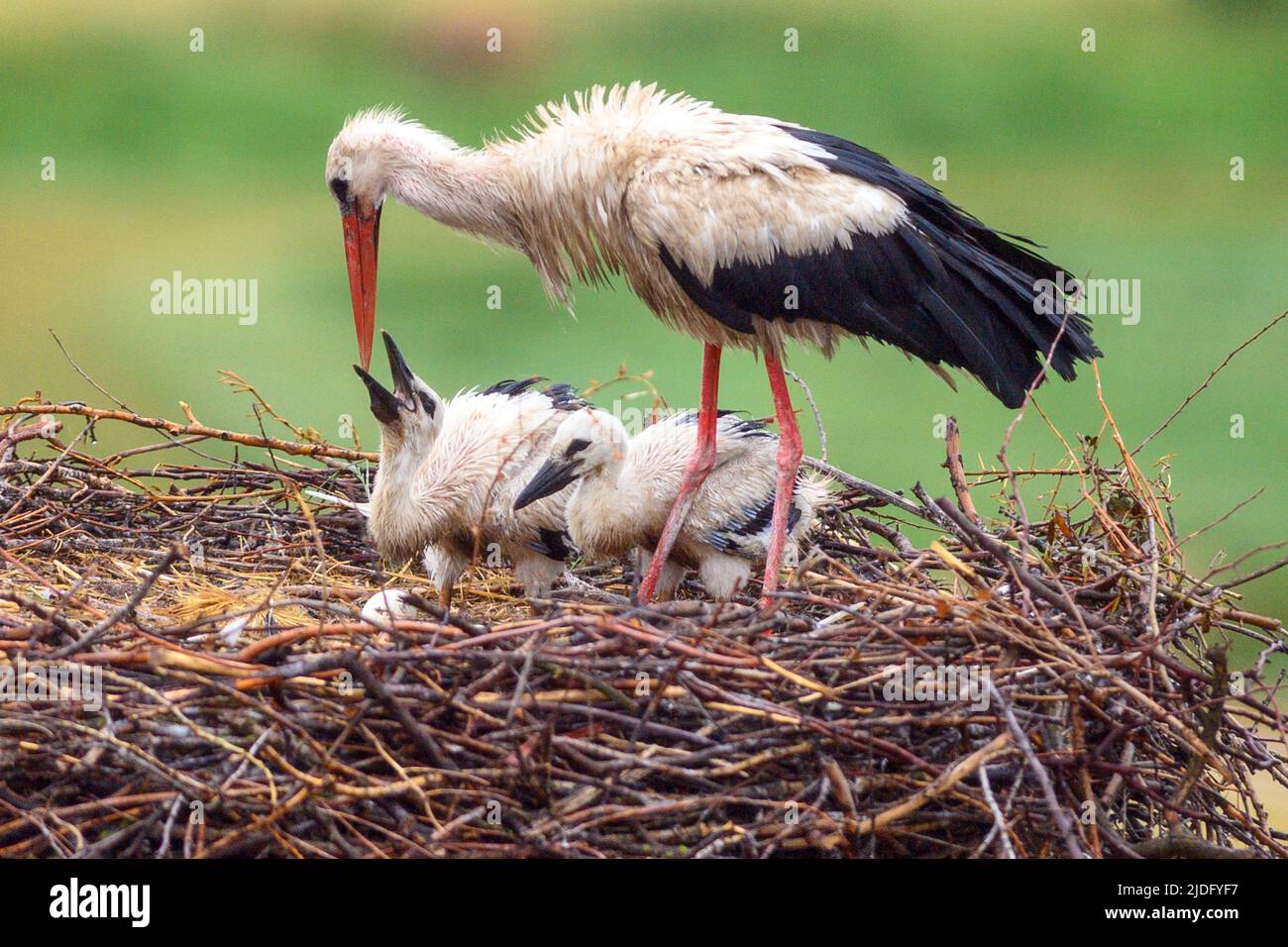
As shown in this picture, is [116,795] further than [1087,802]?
No

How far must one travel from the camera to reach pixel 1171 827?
228 cm

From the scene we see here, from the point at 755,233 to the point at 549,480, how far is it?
67 cm

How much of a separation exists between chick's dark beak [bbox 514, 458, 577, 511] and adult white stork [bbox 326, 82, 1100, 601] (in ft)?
0.82

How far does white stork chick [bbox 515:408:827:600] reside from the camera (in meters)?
3.06

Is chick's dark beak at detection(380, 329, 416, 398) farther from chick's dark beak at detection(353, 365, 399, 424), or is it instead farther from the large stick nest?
the large stick nest

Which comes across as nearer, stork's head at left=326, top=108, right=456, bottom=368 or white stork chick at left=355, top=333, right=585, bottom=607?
white stork chick at left=355, top=333, right=585, bottom=607

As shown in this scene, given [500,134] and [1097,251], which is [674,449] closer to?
[500,134]

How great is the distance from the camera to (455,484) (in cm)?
306

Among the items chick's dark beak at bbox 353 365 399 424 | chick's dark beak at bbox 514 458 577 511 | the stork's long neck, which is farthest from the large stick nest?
the stork's long neck

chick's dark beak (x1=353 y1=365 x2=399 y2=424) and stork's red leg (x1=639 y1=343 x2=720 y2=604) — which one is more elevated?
chick's dark beak (x1=353 y1=365 x2=399 y2=424)

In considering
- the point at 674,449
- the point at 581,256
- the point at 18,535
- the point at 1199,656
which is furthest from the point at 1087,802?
the point at 18,535

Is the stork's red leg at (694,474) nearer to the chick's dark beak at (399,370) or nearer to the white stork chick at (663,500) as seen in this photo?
the white stork chick at (663,500)

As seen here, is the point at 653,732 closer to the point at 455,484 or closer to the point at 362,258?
the point at 455,484

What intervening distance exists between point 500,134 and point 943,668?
Answer: 1.74 meters
